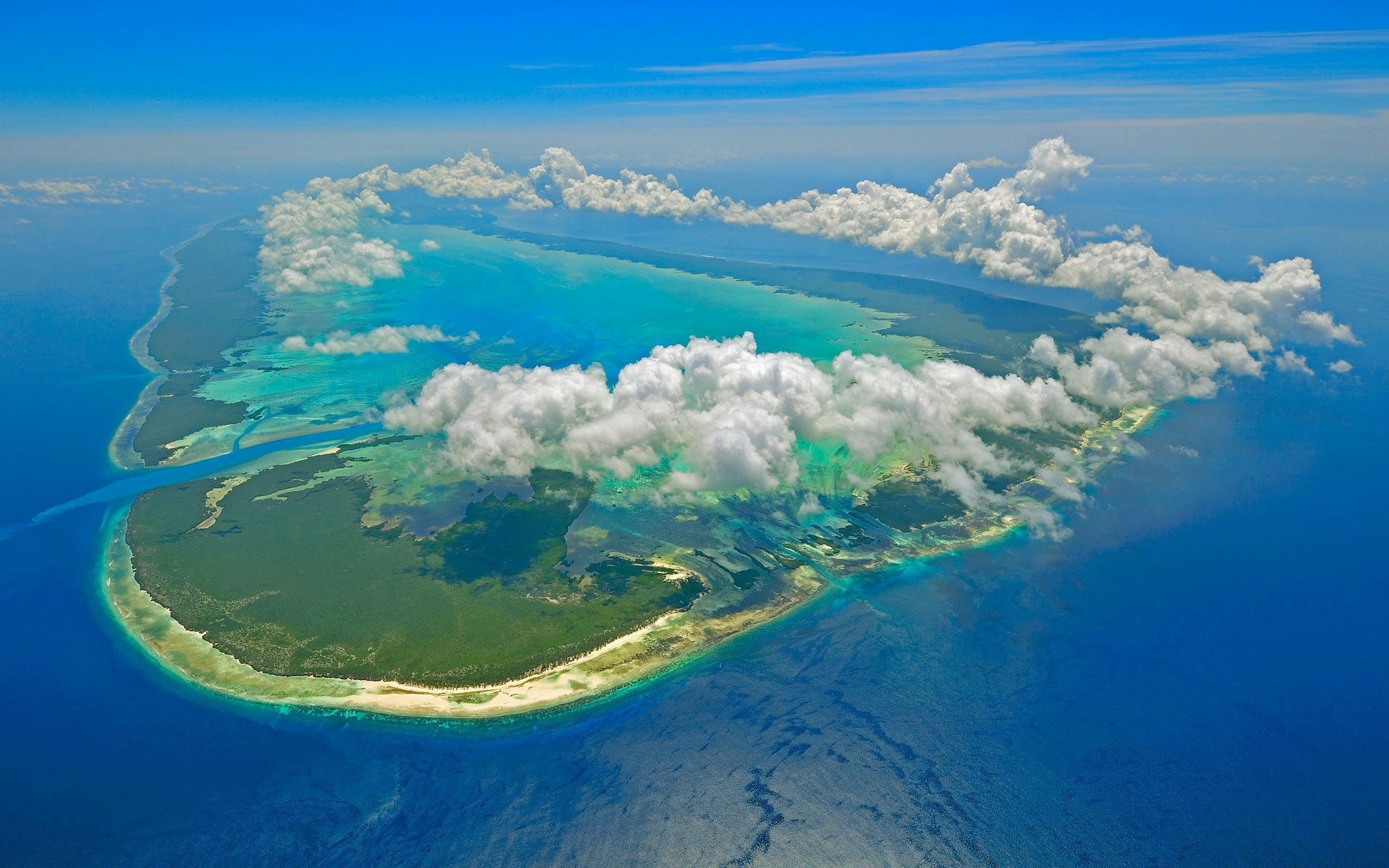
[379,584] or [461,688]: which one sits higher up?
[379,584]

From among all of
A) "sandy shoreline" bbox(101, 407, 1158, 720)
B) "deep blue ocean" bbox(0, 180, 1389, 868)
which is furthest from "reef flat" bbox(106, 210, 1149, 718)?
"deep blue ocean" bbox(0, 180, 1389, 868)

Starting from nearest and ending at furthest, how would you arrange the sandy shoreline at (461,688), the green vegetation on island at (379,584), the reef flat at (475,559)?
the sandy shoreline at (461,688)
the reef flat at (475,559)
the green vegetation on island at (379,584)

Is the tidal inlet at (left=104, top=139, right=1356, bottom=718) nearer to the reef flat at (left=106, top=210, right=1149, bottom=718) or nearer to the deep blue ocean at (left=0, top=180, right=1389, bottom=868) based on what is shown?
the reef flat at (left=106, top=210, right=1149, bottom=718)

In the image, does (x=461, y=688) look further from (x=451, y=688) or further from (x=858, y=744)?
(x=858, y=744)

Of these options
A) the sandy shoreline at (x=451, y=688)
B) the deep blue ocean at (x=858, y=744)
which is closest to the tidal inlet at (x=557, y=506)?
the sandy shoreline at (x=451, y=688)

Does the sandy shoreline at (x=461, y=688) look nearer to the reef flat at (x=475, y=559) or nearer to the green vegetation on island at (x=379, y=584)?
the reef flat at (x=475, y=559)

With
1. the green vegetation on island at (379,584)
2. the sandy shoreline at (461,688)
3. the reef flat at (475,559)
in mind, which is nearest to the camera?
the sandy shoreline at (461,688)

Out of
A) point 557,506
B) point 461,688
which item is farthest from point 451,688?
point 557,506

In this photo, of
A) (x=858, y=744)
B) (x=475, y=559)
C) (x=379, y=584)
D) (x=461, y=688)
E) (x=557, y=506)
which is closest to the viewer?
(x=858, y=744)

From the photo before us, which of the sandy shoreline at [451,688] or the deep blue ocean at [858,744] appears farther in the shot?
the sandy shoreline at [451,688]

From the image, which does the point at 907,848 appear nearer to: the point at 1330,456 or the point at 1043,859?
the point at 1043,859
